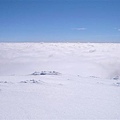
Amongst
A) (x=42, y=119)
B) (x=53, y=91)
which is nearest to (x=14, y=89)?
(x=53, y=91)

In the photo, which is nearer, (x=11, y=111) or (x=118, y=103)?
(x=11, y=111)

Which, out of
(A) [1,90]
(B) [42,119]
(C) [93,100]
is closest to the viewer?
(B) [42,119]

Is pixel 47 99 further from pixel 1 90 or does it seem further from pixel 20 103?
pixel 1 90

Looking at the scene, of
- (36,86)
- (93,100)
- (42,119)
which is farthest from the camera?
(36,86)

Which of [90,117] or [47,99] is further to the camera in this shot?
[47,99]

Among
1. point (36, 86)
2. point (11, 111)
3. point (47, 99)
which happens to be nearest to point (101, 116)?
point (47, 99)

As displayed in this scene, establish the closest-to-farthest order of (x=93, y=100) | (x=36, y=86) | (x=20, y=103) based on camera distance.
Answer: (x=20, y=103)
(x=93, y=100)
(x=36, y=86)

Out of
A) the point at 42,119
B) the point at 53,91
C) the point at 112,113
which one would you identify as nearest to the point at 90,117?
the point at 112,113

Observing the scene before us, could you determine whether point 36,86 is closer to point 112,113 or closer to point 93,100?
point 93,100
